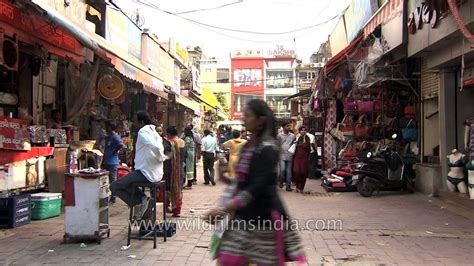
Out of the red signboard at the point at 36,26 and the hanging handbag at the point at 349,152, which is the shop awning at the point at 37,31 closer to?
the red signboard at the point at 36,26

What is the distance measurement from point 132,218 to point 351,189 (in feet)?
24.0

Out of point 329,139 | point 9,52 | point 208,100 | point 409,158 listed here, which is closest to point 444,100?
point 409,158

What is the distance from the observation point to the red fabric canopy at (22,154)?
7691 millimetres

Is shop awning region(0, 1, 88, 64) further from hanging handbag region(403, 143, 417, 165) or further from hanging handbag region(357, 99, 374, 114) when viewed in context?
hanging handbag region(403, 143, 417, 165)

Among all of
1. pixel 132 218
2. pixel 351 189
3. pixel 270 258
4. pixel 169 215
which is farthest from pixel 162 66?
pixel 270 258

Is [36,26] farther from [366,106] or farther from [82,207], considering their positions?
[366,106]

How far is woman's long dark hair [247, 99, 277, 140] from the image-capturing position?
3.40 meters

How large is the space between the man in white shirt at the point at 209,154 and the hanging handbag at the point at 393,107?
5.05 meters

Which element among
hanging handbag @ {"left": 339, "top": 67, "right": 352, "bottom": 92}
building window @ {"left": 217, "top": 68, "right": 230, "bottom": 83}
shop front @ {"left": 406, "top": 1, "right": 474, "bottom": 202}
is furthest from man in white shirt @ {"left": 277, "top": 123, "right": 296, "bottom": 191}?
A: building window @ {"left": 217, "top": 68, "right": 230, "bottom": 83}

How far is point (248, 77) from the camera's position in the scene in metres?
67.5

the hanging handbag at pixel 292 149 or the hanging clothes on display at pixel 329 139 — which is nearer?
the hanging handbag at pixel 292 149

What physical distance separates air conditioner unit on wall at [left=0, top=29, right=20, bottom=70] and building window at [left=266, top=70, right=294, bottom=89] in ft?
189

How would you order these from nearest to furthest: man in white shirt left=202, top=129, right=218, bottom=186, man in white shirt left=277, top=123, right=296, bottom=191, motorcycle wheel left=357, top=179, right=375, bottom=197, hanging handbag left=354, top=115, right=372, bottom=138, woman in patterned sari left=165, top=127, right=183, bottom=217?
woman in patterned sari left=165, top=127, right=183, bottom=217
motorcycle wheel left=357, top=179, right=375, bottom=197
man in white shirt left=277, top=123, right=296, bottom=191
hanging handbag left=354, top=115, right=372, bottom=138
man in white shirt left=202, top=129, right=218, bottom=186

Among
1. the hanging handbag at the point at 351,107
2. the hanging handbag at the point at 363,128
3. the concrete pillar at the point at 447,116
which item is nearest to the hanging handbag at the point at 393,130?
the hanging handbag at the point at 363,128
